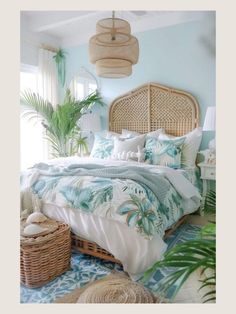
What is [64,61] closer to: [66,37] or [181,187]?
[66,37]

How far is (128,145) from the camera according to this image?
334 centimetres

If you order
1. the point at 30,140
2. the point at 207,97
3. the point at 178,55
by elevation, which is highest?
the point at 178,55

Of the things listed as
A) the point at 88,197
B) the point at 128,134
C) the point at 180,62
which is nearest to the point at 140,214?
the point at 88,197

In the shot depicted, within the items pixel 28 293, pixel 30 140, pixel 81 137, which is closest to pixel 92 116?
pixel 81 137

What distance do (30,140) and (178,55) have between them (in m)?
2.10

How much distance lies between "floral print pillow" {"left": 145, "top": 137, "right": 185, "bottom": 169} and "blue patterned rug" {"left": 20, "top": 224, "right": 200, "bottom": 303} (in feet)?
3.00

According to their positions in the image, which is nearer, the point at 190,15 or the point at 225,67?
the point at 225,67

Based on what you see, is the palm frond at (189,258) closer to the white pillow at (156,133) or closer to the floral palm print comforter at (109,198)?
the floral palm print comforter at (109,198)

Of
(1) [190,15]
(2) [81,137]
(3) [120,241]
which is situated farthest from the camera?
(2) [81,137]

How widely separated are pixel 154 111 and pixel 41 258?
7.95 feet

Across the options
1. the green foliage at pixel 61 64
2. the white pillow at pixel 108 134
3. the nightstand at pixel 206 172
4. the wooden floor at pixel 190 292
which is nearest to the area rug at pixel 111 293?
the wooden floor at pixel 190 292

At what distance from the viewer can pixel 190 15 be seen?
3225 mm

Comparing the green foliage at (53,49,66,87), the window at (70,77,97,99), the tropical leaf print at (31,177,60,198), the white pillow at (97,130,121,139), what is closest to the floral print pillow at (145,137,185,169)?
the white pillow at (97,130,121,139)

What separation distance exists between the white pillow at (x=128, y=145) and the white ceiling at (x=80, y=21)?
1.37 metres
